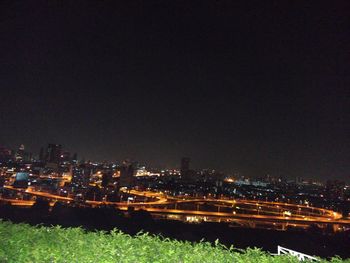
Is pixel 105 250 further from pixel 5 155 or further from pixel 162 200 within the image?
pixel 5 155

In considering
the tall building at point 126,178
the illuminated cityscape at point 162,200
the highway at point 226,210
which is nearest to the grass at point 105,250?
the illuminated cityscape at point 162,200

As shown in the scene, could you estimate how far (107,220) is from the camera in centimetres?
3475

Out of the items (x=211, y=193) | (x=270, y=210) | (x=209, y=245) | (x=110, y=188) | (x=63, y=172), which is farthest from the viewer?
(x=63, y=172)

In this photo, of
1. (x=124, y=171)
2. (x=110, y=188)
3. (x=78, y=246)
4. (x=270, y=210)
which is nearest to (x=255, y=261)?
(x=78, y=246)

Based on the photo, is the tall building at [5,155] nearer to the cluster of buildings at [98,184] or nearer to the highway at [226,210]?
the cluster of buildings at [98,184]

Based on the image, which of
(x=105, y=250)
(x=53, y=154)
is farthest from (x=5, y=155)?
(x=105, y=250)

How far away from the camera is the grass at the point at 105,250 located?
339 cm

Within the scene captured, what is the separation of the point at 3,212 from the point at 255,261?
116 feet

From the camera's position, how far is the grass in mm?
3393

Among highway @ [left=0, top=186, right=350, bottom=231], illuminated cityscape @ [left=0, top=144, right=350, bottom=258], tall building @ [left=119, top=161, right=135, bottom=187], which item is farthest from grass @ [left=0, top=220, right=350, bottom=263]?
tall building @ [left=119, top=161, right=135, bottom=187]

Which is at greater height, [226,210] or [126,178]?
[126,178]

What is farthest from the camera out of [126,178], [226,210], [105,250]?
[126,178]

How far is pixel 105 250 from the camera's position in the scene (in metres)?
3.49

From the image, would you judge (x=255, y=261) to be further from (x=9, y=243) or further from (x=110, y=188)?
(x=110, y=188)
